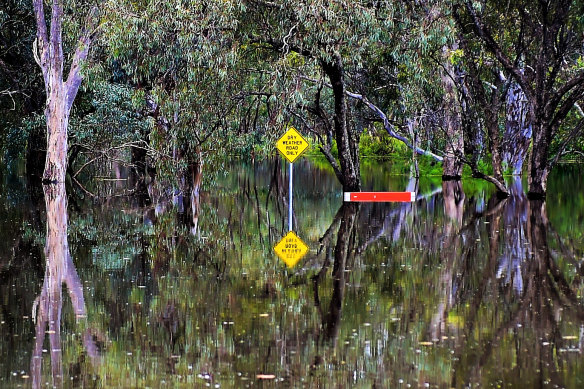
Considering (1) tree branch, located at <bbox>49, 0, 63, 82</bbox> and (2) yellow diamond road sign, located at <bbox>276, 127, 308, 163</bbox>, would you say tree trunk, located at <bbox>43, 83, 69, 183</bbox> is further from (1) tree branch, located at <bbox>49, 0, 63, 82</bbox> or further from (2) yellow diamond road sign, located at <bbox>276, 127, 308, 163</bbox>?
(2) yellow diamond road sign, located at <bbox>276, 127, 308, 163</bbox>

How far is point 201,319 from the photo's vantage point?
911cm

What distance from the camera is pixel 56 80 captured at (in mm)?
34219

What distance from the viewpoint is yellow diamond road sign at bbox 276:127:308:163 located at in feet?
64.0

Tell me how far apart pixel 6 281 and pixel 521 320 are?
620cm

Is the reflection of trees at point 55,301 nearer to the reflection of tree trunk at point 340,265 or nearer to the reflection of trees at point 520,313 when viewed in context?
the reflection of tree trunk at point 340,265

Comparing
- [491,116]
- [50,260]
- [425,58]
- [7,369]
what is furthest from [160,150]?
[7,369]

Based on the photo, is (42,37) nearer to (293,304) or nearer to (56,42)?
(56,42)

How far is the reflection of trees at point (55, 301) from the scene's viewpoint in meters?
7.45

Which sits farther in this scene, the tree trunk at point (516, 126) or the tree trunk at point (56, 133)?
the tree trunk at point (516, 126)

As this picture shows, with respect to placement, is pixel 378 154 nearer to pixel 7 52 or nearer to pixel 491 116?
pixel 7 52

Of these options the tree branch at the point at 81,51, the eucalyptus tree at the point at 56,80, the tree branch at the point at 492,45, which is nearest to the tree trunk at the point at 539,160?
the tree branch at the point at 492,45

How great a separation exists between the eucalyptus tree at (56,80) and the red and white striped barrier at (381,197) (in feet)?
37.0

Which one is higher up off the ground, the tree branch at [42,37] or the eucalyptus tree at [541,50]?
the tree branch at [42,37]

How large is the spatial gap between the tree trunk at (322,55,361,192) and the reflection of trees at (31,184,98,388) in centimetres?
1050
